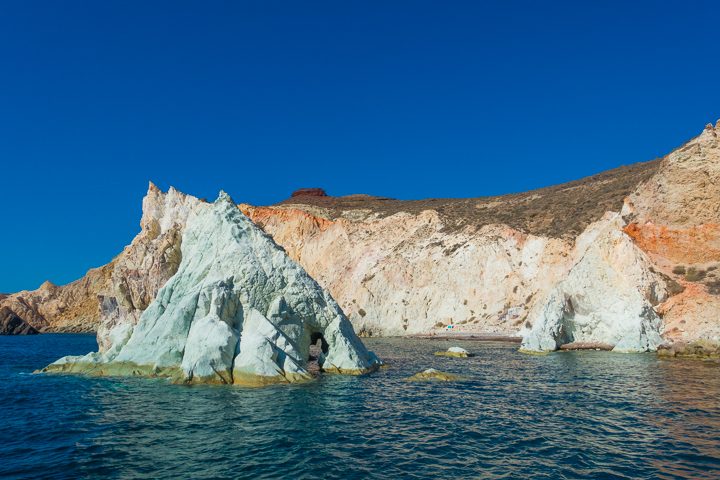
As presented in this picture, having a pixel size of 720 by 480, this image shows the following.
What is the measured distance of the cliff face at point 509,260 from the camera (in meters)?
45.0

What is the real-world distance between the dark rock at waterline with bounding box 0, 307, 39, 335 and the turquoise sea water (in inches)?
4170

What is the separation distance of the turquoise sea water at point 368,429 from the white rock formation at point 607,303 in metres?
17.1

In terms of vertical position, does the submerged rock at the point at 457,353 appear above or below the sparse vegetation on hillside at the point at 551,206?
below

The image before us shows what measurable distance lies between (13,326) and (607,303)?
127103 mm

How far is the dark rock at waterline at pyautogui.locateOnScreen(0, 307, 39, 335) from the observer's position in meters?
115

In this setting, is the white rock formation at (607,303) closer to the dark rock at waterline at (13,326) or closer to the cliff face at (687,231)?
the cliff face at (687,231)

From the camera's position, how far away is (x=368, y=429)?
17578 mm

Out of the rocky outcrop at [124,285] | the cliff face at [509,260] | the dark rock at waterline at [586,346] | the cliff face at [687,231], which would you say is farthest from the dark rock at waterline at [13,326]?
the cliff face at [687,231]

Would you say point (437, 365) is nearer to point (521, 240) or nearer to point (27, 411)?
point (27, 411)

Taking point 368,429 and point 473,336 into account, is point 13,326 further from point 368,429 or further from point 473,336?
point 368,429

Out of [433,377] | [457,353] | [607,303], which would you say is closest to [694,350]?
[607,303]

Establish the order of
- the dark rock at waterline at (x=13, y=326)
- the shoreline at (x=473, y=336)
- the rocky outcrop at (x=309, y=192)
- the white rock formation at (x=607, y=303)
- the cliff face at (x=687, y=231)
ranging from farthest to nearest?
the rocky outcrop at (x=309, y=192)
the dark rock at waterline at (x=13, y=326)
the shoreline at (x=473, y=336)
the white rock formation at (x=607, y=303)
the cliff face at (x=687, y=231)

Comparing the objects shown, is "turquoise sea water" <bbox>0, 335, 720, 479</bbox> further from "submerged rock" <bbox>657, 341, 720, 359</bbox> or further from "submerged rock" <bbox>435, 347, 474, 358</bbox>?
"submerged rock" <bbox>435, 347, 474, 358</bbox>

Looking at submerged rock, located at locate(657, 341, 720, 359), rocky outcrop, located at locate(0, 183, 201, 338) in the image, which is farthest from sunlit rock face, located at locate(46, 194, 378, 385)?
submerged rock, located at locate(657, 341, 720, 359)
